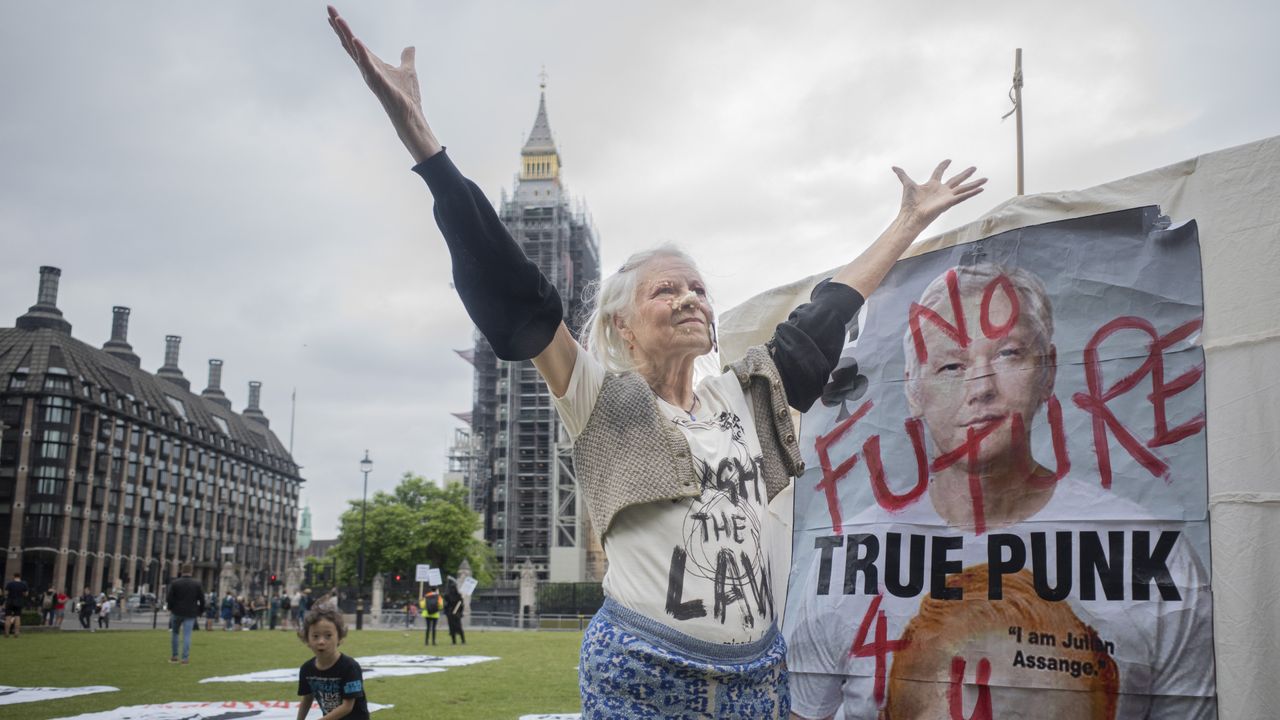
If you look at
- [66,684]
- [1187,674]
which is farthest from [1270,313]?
[66,684]

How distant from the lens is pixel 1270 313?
11.2 feet

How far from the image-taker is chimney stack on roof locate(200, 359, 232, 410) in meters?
120

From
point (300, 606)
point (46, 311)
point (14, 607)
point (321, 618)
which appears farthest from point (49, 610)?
point (46, 311)

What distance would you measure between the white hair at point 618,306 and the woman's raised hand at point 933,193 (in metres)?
0.97

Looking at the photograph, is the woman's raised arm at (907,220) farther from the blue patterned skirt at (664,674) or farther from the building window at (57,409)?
the building window at (57,409)

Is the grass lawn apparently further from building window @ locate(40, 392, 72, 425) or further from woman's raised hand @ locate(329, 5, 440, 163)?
building window @ locate(40, 392, 72, 425)

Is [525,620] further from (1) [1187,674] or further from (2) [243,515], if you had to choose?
(2) [243,515]

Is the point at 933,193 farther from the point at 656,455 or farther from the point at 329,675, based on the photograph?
the point at 329,675

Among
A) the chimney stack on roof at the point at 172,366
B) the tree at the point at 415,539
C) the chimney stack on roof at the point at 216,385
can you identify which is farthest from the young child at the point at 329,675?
the chimney stack on roof at the point at 216,385

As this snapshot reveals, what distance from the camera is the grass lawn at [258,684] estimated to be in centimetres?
995

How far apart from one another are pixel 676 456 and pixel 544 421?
221ft

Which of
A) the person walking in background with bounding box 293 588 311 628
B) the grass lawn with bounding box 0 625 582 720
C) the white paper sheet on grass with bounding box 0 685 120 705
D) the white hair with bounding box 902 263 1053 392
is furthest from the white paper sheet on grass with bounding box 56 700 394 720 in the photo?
the person walking in background with bounding box 293 588 311 628

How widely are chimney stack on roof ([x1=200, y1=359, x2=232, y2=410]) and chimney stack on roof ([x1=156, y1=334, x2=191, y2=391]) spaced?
20.5ft

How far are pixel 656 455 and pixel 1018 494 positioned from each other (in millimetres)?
2180
